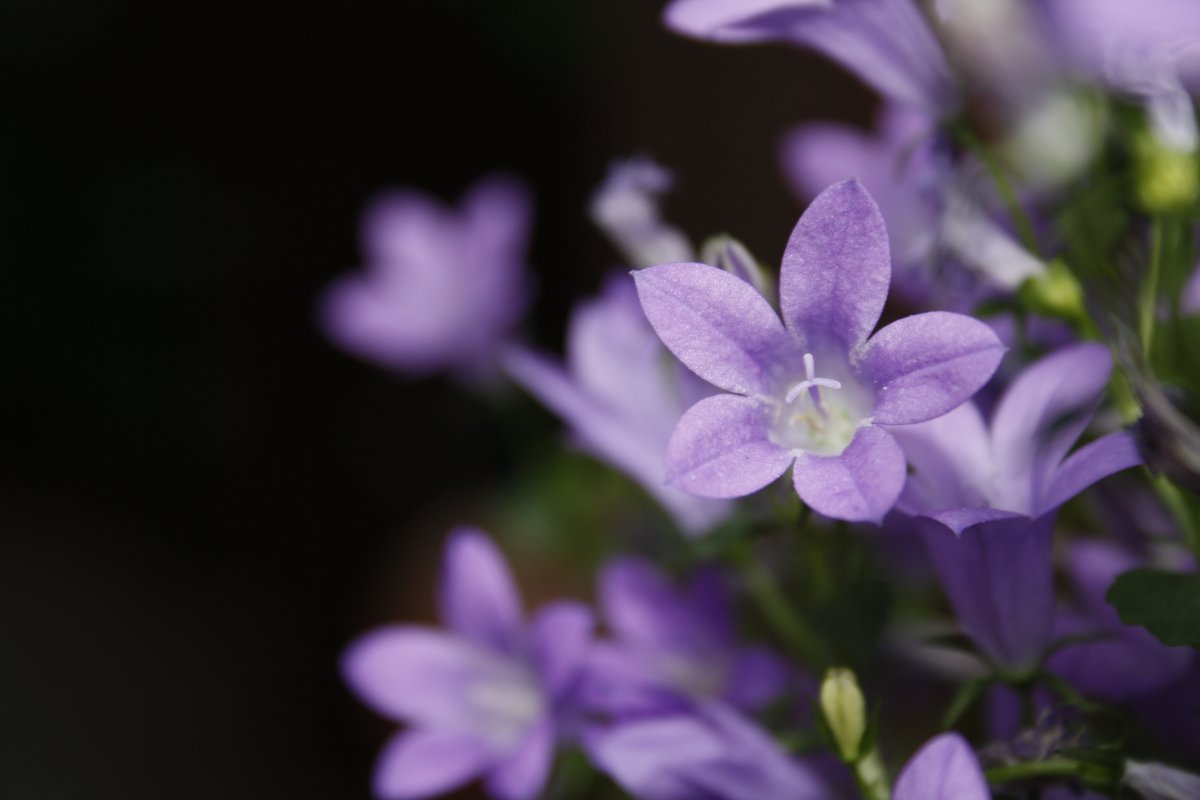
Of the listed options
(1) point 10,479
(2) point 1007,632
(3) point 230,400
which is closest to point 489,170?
(3) point 230,400

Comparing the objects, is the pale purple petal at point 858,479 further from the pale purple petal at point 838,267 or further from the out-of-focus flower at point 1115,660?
the out-of-focus flower at point 1115,660

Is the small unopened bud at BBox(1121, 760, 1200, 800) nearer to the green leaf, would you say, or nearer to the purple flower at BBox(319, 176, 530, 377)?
the green leaf

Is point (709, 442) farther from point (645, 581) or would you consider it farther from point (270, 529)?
point (270, 529)

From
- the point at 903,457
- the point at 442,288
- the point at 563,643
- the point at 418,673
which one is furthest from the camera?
the point at 442,288

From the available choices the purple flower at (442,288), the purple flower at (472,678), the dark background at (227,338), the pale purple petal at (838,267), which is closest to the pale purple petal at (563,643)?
the purple flower at (472,678)

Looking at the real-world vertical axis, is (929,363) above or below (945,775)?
above

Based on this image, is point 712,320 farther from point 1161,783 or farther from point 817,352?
point 1161,783

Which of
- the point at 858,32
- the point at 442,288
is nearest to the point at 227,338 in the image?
the point at 442,288
